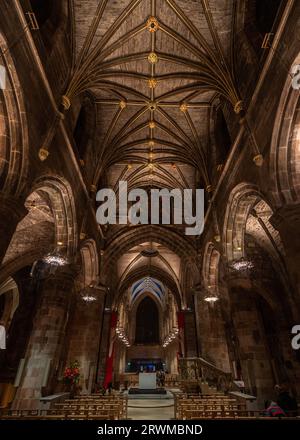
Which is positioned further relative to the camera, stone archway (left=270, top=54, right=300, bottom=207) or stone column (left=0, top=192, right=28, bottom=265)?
stone archway (left=270, top=54, right=300, bottom=207)

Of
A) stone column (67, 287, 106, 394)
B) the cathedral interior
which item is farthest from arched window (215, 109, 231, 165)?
stone column (67, 287, 106, 394)

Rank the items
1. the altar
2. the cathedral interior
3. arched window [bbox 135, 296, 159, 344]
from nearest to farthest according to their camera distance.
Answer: the cathedral interior, the altar, arched window [bbox 135, 296, 159, 344]

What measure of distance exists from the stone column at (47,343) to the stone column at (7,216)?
397 centimetres

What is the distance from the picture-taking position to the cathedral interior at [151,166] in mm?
6387

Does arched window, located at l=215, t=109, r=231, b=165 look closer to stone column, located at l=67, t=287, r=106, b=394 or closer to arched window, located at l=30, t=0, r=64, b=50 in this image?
arched window, located at l=30, t=0, r=64, b=50

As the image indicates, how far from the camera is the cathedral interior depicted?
6387 mm

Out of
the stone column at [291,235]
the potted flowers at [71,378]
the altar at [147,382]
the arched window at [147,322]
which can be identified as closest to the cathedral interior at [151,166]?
the stone column at [291,235]

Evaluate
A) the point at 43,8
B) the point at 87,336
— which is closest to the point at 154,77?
the point at 43,8

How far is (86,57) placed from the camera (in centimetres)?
995

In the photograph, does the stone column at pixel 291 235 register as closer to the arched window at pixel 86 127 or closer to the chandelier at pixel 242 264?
the chandelier at pixel 242 264

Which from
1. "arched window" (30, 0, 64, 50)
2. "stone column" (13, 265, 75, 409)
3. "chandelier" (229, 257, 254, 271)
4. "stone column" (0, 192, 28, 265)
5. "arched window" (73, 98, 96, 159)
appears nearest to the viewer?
"stone column" (0, 192, 28, 265)

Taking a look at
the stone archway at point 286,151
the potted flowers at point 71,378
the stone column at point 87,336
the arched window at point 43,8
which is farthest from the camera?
the stone column at point 87,336

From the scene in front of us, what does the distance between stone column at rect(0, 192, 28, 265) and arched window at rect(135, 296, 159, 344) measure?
3434 cm
